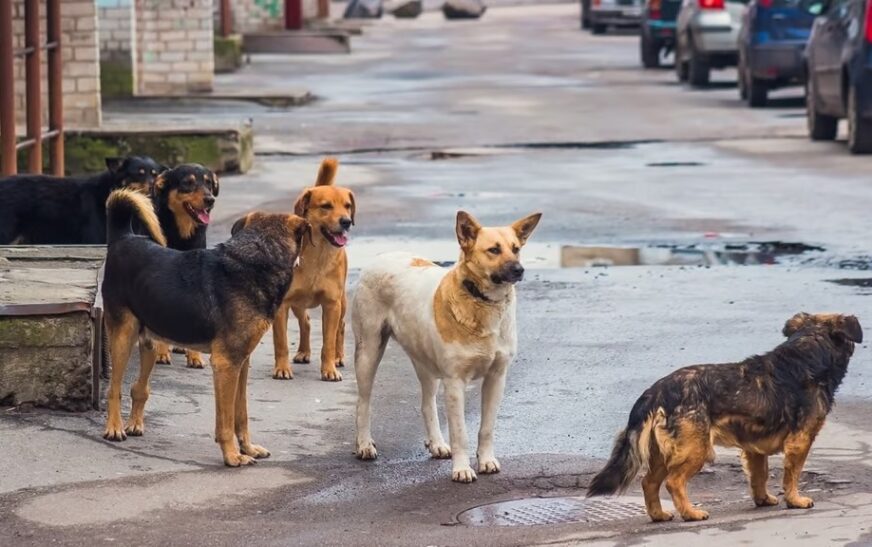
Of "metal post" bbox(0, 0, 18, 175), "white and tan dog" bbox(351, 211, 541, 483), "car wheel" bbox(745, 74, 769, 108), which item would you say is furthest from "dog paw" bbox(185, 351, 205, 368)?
"car wheel" bbox(745, 74, 769, 108)

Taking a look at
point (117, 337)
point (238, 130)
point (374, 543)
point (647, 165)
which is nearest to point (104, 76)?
point (238, 130)

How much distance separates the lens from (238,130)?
1853 cm

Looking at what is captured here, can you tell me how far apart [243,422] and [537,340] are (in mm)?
2912

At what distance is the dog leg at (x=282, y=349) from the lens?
955cm

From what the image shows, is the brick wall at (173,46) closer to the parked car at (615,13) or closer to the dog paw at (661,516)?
the parked car at (615,13)

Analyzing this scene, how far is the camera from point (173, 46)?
27.9m

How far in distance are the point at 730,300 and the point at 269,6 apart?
98.9 feet

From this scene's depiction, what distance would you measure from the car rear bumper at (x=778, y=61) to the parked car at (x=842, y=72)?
10.2ft

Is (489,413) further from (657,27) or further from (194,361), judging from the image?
(657,27)

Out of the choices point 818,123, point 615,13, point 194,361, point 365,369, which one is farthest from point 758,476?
point 615,13

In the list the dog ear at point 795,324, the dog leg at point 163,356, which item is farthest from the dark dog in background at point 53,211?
the dog ear at point 795,324

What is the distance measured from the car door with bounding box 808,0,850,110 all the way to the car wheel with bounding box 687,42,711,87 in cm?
826

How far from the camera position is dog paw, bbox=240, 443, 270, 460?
26.3ft

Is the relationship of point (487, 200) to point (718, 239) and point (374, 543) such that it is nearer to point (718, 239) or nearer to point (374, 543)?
point (718, 239)
